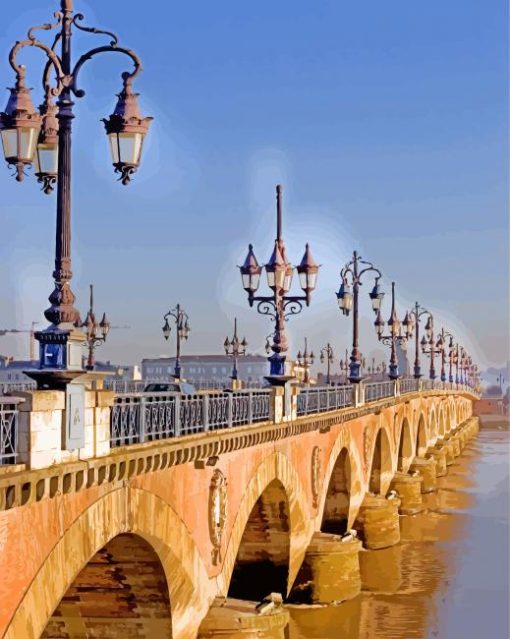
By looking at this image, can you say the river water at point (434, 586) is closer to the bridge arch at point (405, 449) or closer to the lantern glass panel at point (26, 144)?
the bridge arch at point (405, 449)

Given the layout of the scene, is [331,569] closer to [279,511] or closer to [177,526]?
[279,511]

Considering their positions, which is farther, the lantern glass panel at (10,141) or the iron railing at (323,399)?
the iron railing at (323,399)

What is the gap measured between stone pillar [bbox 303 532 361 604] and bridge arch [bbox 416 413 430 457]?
36761 mm

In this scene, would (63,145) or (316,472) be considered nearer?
(63,145)

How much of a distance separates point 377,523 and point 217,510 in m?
18.1

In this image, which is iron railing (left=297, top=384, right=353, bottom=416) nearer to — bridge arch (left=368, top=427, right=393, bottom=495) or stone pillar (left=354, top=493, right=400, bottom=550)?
stone pillar (left=354, top=493, right=400, bottom=550)

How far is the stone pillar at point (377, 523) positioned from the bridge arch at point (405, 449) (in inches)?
745

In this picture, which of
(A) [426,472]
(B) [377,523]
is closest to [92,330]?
(B) [377,523]

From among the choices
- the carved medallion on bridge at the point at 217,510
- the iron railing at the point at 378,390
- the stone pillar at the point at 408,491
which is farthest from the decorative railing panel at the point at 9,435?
the stone pillar at the point at 408,491

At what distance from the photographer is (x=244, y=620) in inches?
697

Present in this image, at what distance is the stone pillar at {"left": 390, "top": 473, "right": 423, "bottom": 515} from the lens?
145 ft

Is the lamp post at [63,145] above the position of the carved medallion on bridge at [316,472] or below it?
above

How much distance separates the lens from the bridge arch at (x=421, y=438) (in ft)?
211

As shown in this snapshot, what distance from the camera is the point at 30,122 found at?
11.3 meters
